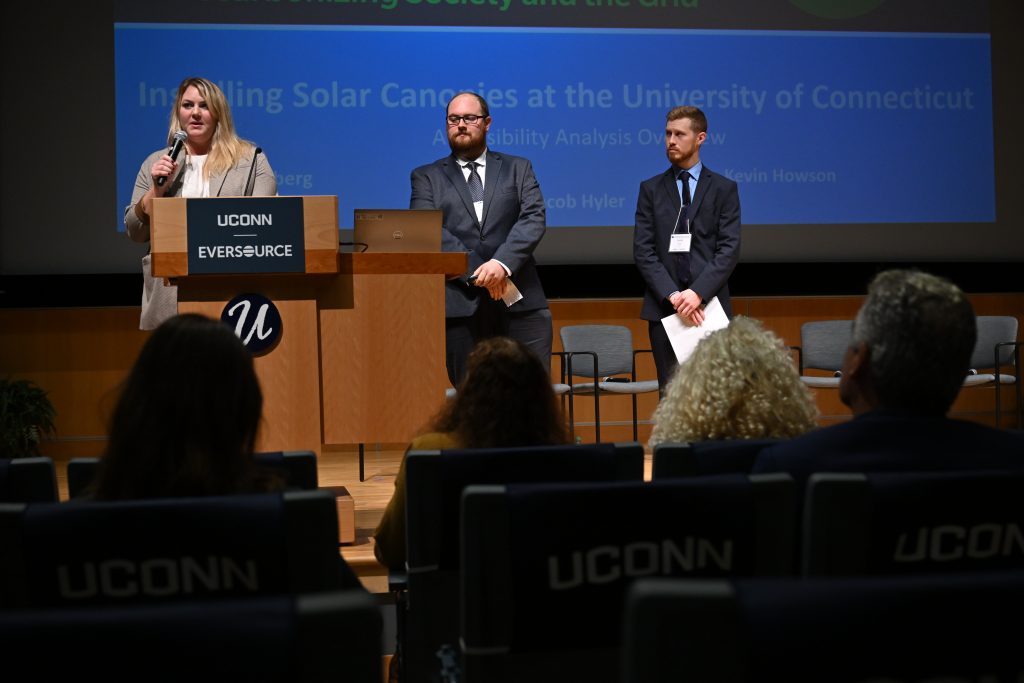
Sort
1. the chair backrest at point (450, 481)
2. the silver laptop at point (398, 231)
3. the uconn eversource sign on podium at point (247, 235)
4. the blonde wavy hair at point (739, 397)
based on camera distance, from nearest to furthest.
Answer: the chair backrest at point (450, 481) < the blonde wavy hair at point (739, 397) < the uconn eversource sign on podium at point (247, 235) < the silver laptop at point (398, 231)

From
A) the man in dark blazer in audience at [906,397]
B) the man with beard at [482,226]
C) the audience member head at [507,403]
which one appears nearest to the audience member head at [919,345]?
the man in dark blazer in audience at [906,397]

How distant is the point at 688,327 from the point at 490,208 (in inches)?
41.7

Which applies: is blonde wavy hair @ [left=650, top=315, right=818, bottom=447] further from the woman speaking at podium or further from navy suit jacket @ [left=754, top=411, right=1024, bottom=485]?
the woman speaking at podium

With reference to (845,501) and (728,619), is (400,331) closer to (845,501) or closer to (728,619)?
(845,501)

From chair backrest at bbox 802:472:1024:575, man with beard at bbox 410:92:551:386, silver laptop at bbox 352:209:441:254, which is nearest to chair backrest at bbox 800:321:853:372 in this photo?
man with beard at bbox 410:92:551:386

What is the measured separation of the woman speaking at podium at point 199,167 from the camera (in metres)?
3.39

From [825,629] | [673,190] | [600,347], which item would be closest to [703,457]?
[825,629]

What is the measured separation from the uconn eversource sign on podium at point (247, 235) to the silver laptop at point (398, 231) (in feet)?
1.31

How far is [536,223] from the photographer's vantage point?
14.5ft

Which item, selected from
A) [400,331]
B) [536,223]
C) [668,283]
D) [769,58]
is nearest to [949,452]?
[400,331]

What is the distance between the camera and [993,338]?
6684 mm

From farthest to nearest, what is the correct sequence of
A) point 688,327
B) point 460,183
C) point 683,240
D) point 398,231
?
point 683,240 < point 688,327 < point 460,183 < point 398,231

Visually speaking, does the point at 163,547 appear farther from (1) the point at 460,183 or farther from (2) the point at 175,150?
(1) the point at 460,183

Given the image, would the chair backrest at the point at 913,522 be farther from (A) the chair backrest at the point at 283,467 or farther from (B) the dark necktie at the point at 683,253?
(B) the dark necktie at the point at 683,253
